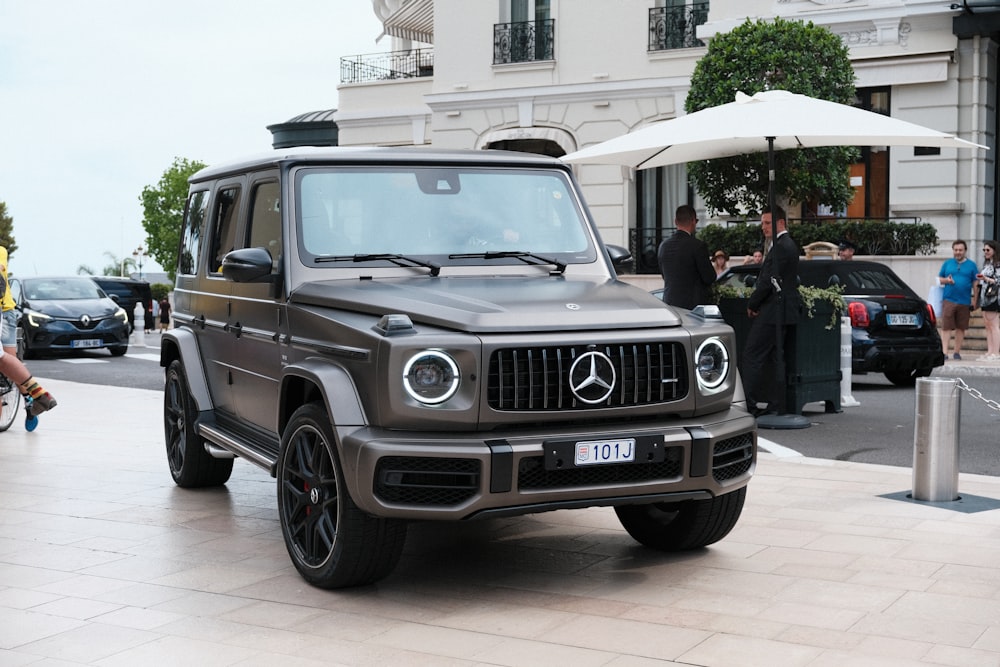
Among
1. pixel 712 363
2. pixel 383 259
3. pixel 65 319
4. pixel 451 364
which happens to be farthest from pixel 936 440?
pixel 65 319

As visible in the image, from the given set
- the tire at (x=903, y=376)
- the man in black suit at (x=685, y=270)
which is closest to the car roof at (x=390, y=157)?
the man in black suit at (x=685, y=270)

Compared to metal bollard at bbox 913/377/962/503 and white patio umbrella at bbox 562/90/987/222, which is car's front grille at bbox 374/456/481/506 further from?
white patio umbrella at bbox 562/90/987/222

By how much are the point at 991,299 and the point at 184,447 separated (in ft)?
Result: 43.3

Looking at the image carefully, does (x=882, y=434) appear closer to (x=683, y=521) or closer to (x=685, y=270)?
(x=685, y=270)

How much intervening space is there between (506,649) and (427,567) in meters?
1.43

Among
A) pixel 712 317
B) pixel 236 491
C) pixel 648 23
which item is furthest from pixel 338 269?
pixel 648 23

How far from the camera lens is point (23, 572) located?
626 centimetres

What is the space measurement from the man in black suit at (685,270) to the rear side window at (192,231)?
472cm

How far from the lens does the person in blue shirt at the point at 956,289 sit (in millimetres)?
18562

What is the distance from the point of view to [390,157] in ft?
21.9

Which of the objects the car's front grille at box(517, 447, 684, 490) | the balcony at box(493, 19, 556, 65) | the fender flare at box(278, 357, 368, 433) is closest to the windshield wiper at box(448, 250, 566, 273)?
the fender flare at box(278, 357, 368, 433)

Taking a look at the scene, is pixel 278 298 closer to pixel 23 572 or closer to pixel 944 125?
pixel 23 572

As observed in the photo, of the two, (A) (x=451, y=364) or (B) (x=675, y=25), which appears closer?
(A) (x=451, y=364)

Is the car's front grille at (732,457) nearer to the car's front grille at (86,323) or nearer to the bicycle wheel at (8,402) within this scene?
the bicycle wheel at (8,402)
